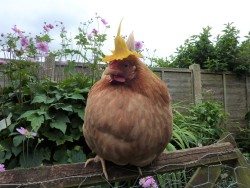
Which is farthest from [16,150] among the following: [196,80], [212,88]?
[212,88]

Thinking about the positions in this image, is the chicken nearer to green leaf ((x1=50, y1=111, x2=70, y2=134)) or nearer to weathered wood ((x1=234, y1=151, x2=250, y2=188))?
weathered wood ((x1=234, y1=151, x2=250, y2=188))

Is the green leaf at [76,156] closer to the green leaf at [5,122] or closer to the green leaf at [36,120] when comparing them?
the green leaf at [36,120]

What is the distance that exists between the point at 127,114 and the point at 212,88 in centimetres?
359

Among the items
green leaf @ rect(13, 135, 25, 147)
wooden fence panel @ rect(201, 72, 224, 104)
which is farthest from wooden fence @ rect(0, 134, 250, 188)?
wooden fence panel @ rect(201, 72, 224, 104)

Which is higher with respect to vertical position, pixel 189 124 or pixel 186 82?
pixel 186 82

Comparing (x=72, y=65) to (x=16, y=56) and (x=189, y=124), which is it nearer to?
(x=16, y=56)

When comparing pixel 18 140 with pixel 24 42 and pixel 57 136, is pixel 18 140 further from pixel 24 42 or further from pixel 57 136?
pixel 24 42

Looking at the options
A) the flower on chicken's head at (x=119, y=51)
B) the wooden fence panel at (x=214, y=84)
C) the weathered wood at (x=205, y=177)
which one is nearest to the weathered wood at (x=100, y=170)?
the weathered wood at (x=205, y=177)

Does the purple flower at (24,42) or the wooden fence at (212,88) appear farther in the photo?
the wooden fence at (212,88)

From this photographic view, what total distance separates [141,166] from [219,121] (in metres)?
2.22

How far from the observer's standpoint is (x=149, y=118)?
76cm

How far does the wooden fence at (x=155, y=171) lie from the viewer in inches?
29.4

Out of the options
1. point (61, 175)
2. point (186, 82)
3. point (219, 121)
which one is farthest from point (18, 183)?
point (186, 82)

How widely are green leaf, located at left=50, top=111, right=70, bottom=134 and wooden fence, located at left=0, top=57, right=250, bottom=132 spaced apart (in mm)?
1770
